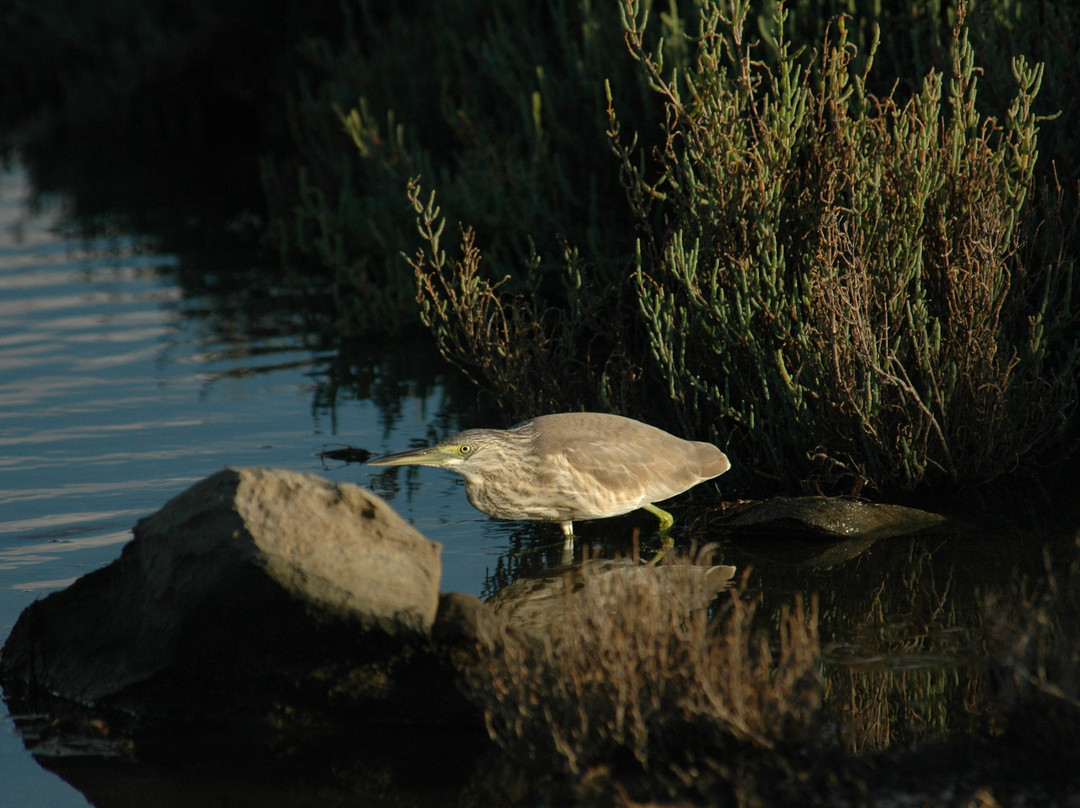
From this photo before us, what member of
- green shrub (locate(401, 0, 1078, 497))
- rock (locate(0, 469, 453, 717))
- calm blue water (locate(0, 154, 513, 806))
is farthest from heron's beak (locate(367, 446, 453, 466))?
green shrub (locate(401, 0, 1078, 497))

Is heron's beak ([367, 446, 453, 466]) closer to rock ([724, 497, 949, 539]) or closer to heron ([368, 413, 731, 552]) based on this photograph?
heron ([368, 413, 731, 552])

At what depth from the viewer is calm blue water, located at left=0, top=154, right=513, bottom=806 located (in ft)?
25.1

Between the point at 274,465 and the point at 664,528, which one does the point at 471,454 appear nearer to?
the point at 664,528

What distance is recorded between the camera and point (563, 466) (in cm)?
724

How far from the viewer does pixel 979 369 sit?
7812 mm

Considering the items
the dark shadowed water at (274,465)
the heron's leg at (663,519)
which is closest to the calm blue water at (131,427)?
the dark shadowed water at (274,465)

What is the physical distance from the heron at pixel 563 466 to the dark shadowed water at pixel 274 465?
1.27ft

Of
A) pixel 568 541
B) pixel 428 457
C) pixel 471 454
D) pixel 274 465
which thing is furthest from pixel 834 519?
pixel 274 465

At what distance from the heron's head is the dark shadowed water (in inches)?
24.3

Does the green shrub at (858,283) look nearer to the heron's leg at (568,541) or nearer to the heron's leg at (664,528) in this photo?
the heron's leg at (664,528)

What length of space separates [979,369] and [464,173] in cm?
590

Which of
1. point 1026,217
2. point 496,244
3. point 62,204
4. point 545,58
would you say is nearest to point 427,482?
point 496,244

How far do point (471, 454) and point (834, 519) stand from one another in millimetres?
2071

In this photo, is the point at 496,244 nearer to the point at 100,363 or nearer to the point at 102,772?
the point at 100,363
